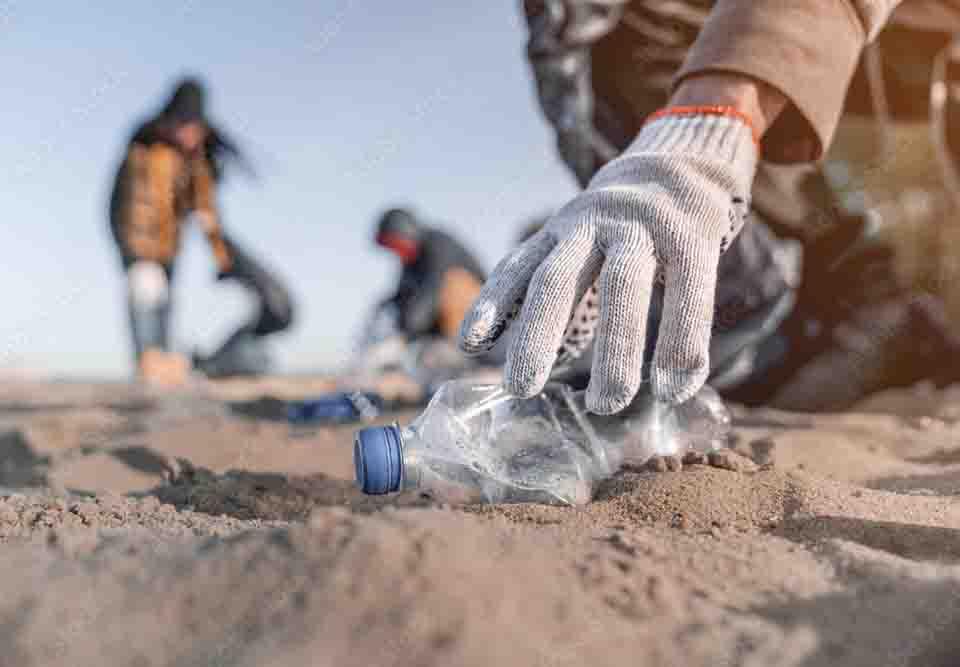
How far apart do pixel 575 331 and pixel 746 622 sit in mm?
916

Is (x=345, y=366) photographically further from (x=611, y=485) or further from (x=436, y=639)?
(x=436, y=639)

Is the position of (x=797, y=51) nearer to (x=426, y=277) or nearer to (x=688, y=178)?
(x=688, y=178)

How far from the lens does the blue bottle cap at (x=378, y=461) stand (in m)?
1.28

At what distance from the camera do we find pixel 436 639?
752 mm

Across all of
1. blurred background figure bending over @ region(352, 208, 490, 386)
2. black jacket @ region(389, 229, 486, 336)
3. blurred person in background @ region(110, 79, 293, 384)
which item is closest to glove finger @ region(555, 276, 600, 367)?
blurred background figure bending over @ region(352, 208, 490, 386)

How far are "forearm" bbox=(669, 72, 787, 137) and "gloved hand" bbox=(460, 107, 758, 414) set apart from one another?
129 mm

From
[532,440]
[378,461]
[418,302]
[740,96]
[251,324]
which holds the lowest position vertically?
[251,324]

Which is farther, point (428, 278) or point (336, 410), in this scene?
point (428, 278)

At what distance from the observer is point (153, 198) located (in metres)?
5.80

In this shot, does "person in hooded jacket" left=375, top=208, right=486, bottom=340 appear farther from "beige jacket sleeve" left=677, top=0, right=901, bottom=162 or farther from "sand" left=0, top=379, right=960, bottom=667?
"sand" left=0, top=379, right=960, bottom=667

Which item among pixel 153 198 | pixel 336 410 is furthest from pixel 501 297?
pixel 153 198

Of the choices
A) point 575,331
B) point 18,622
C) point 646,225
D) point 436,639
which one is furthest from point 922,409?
point 18,622

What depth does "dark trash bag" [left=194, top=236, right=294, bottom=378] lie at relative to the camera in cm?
651

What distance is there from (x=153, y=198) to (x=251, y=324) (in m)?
1.41
